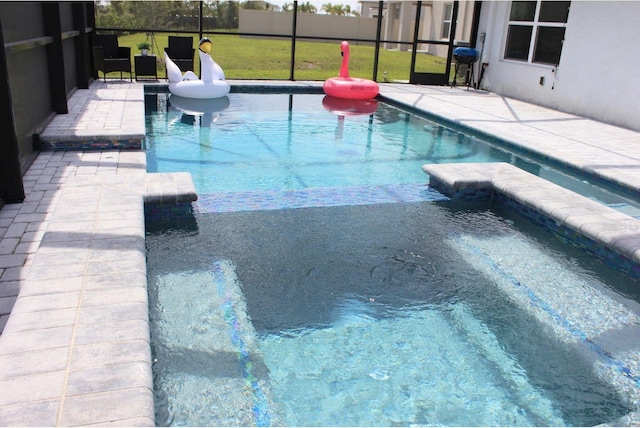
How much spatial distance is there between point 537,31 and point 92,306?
422 inches

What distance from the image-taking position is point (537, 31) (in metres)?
10.8

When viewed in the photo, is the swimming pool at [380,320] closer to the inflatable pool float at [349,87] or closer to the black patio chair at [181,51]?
the inflatable pool float at [349,87]

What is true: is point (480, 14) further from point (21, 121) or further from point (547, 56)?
point (21, 121)

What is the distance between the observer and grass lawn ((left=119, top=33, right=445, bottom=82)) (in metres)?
16.5

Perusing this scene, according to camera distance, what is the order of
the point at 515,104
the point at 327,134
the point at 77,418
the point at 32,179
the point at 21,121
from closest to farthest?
the point at 77,418
the point at 32,179
the point at 21,121
the point at 327,134
the point at 515,104

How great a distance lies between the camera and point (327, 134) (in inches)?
323

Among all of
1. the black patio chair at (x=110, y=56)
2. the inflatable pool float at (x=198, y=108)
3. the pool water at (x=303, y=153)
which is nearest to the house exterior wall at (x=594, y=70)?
the pool water at (x=303, y=153)

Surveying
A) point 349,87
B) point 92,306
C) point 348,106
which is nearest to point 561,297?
point 92,306

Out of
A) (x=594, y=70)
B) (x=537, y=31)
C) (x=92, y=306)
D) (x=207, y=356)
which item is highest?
(x=537, y=31)

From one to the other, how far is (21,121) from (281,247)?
3016 millimetres

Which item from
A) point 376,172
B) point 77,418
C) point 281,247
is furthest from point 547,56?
point 77,418

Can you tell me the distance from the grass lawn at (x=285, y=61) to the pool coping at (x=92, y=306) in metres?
10.7

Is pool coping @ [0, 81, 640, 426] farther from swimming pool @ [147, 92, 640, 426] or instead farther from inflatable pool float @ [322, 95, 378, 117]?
inflatable pool float @ [322, 95, 378, 117]

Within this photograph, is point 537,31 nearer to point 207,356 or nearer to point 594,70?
point 594,70
